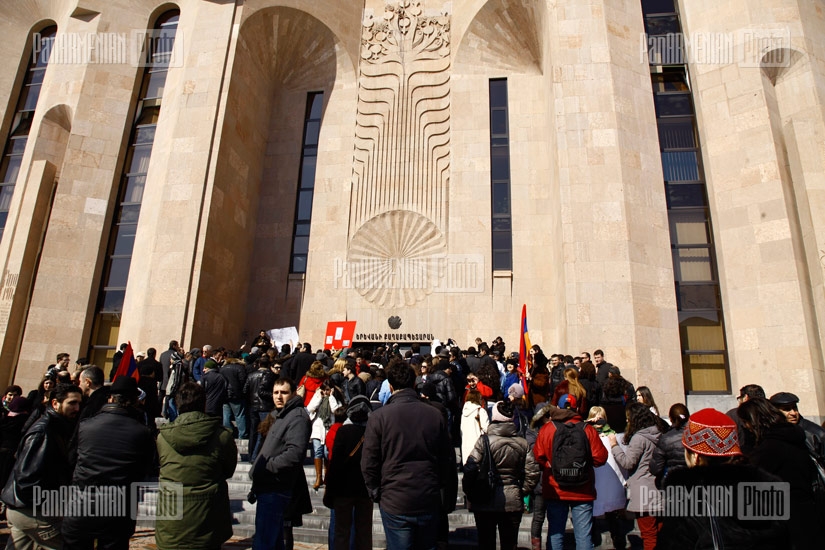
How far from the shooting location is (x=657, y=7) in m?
16.2

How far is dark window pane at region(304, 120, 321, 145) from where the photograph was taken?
19.2m

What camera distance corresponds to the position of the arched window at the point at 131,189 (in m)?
16.4

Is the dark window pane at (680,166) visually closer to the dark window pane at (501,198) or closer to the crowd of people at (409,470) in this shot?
the dark window pane at (501,198)

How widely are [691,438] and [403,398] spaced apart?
2.06 m

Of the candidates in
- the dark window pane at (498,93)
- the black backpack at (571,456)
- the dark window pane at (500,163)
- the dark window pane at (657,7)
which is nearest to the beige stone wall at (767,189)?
the dark window pane at (657,7)

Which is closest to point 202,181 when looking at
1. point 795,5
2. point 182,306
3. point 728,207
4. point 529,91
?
point 182,306

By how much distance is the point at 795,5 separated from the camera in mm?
14430

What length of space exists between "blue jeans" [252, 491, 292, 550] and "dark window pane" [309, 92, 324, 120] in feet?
54.7

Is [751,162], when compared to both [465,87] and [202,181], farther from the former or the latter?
[202,181]

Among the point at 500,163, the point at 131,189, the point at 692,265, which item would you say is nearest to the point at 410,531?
the point at 692,265

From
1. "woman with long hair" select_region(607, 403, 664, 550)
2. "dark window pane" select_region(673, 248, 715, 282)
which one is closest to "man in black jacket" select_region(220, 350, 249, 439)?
"woman with long hair" select_region(607, 403, 664, 550)

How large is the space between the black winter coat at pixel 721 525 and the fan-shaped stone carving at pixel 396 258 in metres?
14.2

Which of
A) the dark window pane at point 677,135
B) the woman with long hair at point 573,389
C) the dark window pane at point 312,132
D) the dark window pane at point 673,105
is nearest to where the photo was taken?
the woman with long hair at point 573,389

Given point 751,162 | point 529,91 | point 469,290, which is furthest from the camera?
point 529,91
